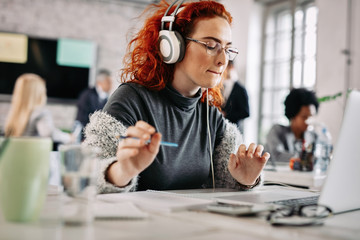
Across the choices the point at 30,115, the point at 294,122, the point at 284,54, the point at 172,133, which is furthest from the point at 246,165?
the point at 284,54

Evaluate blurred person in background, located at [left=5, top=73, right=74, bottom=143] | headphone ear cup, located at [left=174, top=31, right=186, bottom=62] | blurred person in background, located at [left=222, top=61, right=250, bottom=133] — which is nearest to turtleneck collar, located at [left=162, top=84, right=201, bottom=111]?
headphone ear cup, located at [left=174, top=31, right=186, bottom=62]

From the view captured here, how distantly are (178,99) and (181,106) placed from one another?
0.03m

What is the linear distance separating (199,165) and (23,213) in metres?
0.86

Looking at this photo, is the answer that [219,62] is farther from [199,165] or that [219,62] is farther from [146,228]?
[146,228]

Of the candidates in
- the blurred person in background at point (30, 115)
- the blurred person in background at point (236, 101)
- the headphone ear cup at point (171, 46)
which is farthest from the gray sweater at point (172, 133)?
the blurred person in background at point (30, 115)

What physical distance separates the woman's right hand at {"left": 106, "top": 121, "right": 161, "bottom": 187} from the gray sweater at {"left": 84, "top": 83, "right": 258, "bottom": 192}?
121mm

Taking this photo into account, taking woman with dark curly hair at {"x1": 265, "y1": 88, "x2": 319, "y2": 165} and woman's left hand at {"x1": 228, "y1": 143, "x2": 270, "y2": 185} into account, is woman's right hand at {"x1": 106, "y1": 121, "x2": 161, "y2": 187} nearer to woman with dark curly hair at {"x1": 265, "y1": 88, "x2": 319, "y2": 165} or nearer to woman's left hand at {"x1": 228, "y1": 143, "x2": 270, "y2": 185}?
woman's left hand at {"x1": 228, "y1": 143, "x2": 270, "y2": 185}

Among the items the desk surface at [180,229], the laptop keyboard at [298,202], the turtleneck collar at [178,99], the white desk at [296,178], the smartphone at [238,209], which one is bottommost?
the white desk at [296,178]

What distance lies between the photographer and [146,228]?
26.9 inches

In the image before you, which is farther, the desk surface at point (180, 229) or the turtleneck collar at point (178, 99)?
the turtleneck collar at point (178, 99)

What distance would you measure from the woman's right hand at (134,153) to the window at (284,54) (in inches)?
152

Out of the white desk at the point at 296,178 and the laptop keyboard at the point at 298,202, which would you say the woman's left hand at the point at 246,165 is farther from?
the white desk at the point at 296,178

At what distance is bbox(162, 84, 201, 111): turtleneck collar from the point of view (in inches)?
57.7

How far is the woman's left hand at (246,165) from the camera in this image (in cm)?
128
